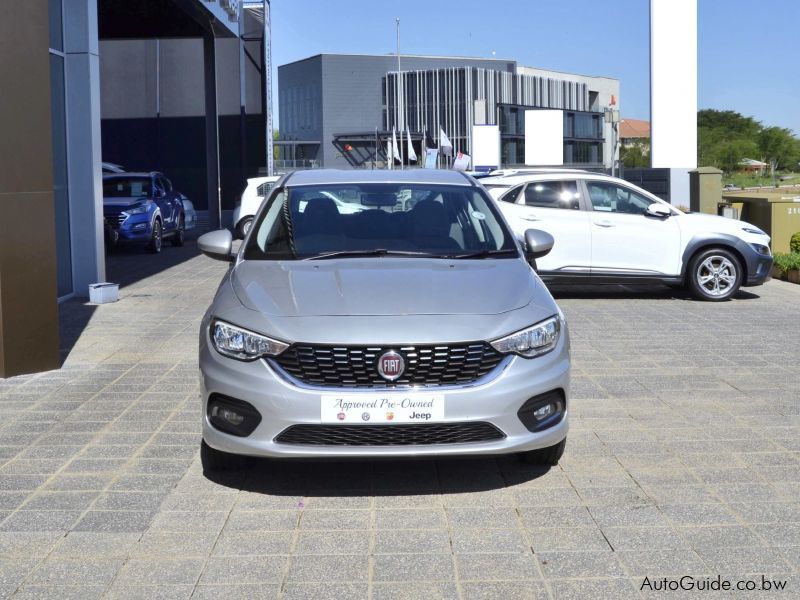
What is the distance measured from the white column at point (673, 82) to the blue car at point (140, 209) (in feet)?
34.3

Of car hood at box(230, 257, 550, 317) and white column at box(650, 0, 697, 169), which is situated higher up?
white column at box(650, 0, 697, 169)

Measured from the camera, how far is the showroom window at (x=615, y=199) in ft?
47.0

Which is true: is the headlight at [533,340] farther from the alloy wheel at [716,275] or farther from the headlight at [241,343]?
the alloy wheel at [716,275]

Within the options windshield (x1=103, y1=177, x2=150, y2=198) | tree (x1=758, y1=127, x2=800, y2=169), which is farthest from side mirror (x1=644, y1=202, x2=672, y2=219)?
tree (x1=758, y1=127, x2=800, y2=169)

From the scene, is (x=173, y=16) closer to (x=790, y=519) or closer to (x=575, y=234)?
(x=575, y=234)

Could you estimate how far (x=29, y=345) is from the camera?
8898 mm

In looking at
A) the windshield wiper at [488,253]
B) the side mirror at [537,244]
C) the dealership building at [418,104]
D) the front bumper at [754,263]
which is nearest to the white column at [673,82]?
the front bumper at [754,263]

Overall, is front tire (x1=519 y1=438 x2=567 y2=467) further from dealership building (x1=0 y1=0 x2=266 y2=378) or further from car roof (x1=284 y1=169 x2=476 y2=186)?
dealership building (x1=0 y1=0 x2=266 y2=378)

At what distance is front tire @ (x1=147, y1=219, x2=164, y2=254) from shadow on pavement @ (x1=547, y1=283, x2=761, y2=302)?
11311mm

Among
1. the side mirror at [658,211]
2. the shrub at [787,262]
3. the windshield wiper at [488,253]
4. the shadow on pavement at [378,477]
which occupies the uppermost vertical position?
the side mirror at [658,211]

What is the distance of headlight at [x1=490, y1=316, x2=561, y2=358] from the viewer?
17.6ft

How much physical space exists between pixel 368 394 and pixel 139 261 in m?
17.7

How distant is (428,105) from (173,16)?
97.7 meters

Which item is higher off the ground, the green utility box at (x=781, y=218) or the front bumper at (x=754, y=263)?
the green utility box at (x=781, y=218)
